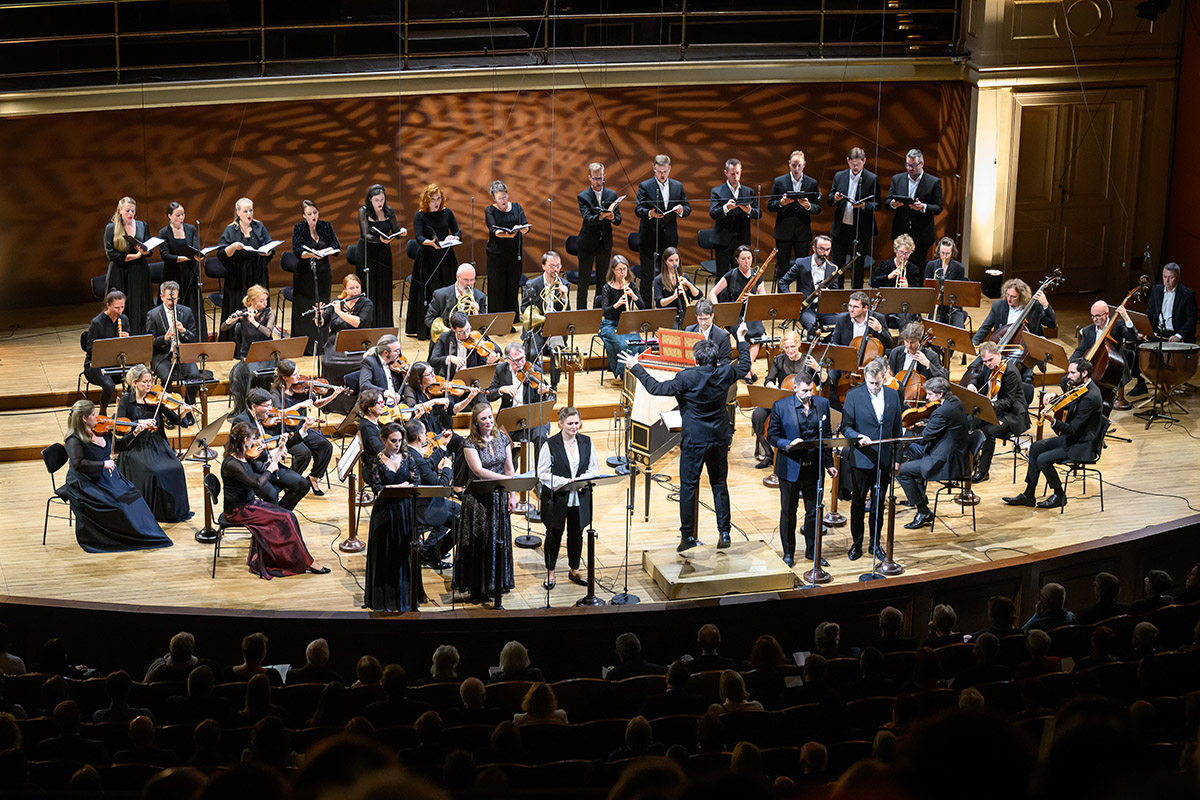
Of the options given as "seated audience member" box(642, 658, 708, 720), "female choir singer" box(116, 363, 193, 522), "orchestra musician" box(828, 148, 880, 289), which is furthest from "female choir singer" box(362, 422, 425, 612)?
"orchestra musician" box(828, 148, 880, 289)

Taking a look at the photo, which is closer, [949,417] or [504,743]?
[504,743]

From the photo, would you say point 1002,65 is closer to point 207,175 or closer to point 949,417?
point 949,417

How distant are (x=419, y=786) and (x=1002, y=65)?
1317cm

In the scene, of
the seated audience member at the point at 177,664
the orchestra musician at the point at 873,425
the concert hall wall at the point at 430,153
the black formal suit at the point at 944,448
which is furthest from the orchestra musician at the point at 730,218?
the seated audience member at the point at 177,664

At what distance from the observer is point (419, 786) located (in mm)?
1235

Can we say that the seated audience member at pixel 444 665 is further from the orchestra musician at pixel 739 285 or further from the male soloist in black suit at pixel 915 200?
the male soloist in black suit at pixel 915 200

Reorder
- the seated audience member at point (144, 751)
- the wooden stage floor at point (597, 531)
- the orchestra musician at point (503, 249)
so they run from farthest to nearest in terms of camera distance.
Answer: the orchestra musician at point (503, 249) < the wooden stage floor at point (597, 531) < the seated audience member at point (144, 751)

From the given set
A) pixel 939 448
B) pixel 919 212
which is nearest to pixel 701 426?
pixel 939 448

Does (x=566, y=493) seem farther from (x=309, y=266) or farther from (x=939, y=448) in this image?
(x=309, y=266)

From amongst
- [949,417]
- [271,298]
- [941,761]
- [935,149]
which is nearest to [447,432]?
[949,417]

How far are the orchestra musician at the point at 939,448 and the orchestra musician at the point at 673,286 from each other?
249cm

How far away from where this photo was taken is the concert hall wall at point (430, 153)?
12773 millimetres

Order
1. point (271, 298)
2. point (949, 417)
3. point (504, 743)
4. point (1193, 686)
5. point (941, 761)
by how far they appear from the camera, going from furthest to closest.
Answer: point (271, 298)
point (949, 417)
point (1193, 686)
point (504, 743)
point (941, 761)

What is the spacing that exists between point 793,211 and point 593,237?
1.82 meters
